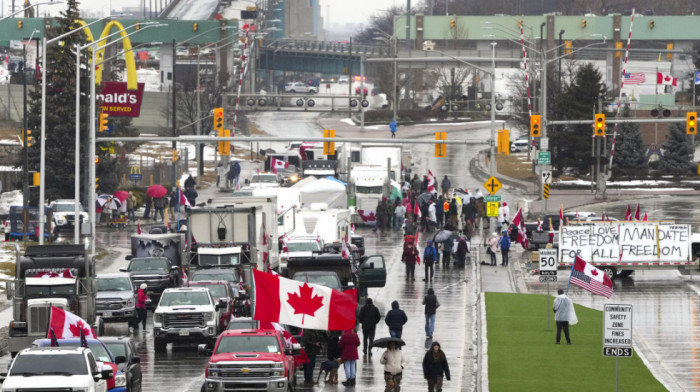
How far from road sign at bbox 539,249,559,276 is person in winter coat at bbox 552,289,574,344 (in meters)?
4.20

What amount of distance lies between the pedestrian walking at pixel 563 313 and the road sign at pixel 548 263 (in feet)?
13.8

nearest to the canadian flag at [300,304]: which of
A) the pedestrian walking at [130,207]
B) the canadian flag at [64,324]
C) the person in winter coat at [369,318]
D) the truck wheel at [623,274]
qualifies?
the canadian flag at [64,324]

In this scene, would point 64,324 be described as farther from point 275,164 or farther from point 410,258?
point 275,164

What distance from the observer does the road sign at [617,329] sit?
24.5 metres

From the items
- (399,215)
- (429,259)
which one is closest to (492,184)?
(399,215)

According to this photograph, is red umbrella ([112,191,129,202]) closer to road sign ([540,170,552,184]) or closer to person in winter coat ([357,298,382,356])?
road sign ([540,170,552,184])

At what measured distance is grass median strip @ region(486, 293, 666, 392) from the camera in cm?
2836

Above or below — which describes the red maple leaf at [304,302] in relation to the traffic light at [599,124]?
below

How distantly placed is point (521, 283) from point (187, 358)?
708 inches

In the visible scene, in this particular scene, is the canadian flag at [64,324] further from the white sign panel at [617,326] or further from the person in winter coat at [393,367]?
the white sign panel at [617,326]

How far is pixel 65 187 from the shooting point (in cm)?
7044

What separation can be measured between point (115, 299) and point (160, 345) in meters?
3.83

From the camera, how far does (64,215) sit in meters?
62.4

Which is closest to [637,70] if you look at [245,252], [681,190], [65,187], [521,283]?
[681,190]
